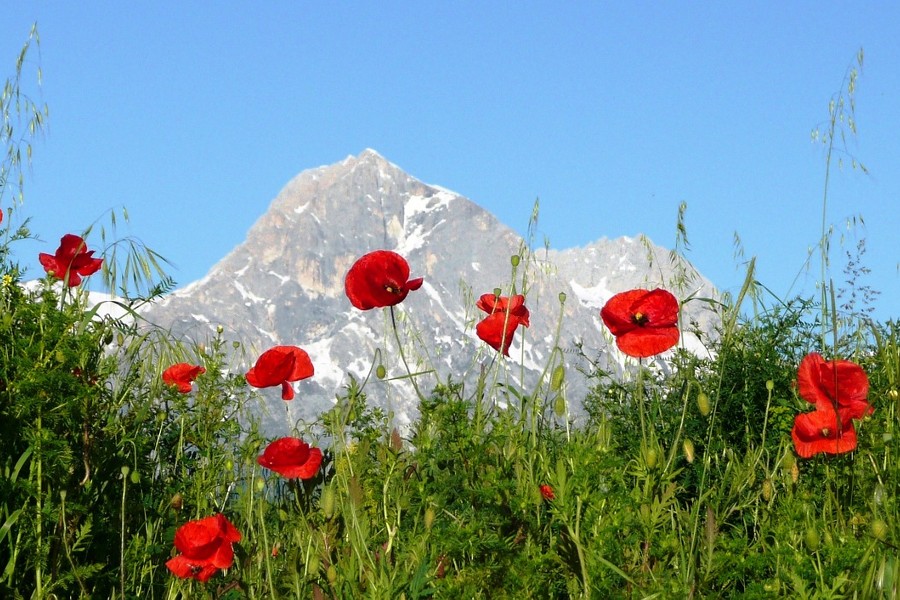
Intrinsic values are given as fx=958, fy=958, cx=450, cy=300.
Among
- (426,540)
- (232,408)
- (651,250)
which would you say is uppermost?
(651,250)

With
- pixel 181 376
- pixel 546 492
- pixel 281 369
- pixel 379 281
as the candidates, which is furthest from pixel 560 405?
pixel 181 376

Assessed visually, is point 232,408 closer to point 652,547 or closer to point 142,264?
point 142,264

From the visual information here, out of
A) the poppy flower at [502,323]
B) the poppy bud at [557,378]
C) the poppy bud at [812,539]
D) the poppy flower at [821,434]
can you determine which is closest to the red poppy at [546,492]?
the poppy bud at [557,378]

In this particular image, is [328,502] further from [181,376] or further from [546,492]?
[181,376]

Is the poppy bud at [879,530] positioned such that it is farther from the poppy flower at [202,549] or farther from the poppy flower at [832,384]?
the poppy flower at [202,549]

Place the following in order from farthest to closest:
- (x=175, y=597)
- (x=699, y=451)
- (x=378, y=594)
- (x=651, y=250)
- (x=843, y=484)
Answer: (x=651, y=250) < (x=699, y=451) < (x=843, y=484) < (x=175, y=597) < (x=378, y=594)

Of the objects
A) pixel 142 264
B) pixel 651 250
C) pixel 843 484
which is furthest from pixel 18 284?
pixel 651 250

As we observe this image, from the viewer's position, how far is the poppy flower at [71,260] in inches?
116

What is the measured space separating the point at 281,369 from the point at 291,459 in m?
0.41

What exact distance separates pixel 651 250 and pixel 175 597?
8.81 ft

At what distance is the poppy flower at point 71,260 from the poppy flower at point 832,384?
212 cm

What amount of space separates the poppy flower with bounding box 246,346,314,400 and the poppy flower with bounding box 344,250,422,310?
9.6 inches

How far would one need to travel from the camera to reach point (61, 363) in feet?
7.36

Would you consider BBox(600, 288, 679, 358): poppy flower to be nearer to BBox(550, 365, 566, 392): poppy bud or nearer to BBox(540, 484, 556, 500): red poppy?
BBox(550, 365, 566, 392): poppy bud
